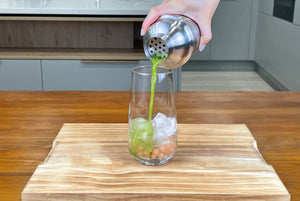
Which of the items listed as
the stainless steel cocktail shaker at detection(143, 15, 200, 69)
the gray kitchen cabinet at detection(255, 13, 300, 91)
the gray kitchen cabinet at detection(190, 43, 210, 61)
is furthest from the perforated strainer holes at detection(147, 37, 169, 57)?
the gray kitchen cabinet at detection(190, 43, 210, 61)

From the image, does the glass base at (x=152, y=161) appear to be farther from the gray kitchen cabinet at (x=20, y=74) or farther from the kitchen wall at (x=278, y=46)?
the kitchen wall at (x=278, y=46)

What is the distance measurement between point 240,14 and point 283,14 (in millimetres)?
858

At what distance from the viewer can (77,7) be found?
250 cm

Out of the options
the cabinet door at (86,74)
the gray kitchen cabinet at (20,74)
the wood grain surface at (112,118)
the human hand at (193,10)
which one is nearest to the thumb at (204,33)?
the human hand at (193,10)

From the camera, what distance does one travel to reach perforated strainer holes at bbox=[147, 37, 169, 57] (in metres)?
0.65

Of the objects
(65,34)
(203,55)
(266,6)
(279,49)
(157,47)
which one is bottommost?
(203,55)

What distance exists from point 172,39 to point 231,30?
381 centimetres

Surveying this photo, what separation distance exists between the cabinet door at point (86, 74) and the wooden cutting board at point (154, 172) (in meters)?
1.62

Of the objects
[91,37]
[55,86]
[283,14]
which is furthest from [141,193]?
[283,14]

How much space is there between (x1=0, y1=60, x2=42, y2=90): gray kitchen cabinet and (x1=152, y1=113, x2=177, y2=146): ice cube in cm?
190

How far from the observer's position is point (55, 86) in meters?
2.48

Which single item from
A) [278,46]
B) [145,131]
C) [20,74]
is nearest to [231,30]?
[278,46]

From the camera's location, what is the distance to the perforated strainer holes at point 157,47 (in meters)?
0.65

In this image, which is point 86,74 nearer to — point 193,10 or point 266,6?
point 193,10
